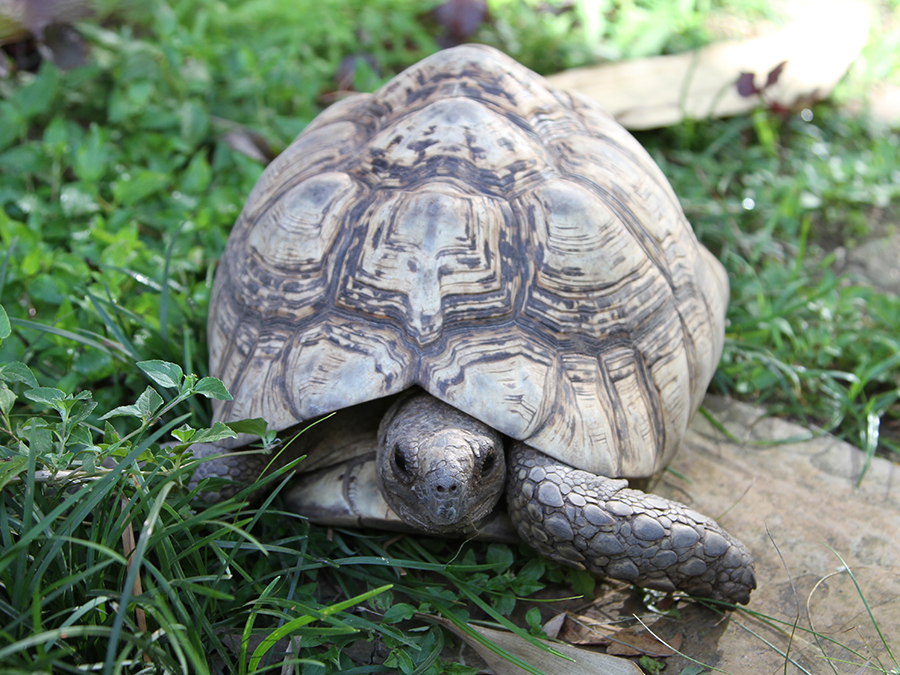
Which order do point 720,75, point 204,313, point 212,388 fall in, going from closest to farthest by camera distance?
point 212,388 < point 204,313 < point 720,75

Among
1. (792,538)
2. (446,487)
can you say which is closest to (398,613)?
(446,487)

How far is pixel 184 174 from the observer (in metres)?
3.22

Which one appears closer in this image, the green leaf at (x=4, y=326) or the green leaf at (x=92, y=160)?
the green leaf at (x=4, y=326)

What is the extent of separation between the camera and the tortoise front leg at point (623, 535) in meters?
1.81

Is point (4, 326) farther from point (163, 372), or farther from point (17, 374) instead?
point (163, 372)

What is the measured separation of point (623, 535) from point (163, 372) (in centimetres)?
118

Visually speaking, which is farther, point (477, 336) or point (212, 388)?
point (477, 336)

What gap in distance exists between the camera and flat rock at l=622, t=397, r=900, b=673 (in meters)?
1.83

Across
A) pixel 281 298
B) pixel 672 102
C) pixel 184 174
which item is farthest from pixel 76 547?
pixel 672 102

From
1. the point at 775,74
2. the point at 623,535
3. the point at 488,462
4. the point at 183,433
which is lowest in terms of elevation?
the point at 623,535

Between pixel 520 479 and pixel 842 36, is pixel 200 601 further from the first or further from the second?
pixel 842 36

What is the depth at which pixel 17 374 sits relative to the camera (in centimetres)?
162

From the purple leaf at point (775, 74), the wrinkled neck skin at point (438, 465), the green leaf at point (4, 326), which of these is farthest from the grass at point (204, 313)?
the purple leaf at point (775, 74)

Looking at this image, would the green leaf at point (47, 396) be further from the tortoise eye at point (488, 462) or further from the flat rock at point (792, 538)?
the flat rock at point (792, 538)
